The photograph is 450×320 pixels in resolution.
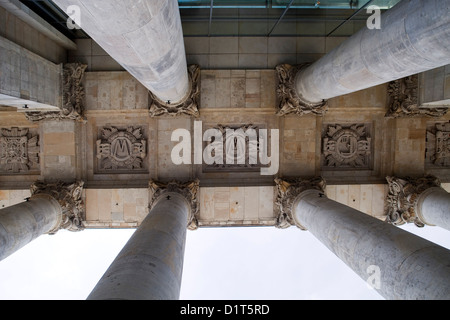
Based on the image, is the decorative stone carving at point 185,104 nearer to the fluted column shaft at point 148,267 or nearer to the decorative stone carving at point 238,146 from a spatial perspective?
the decorative stone carving at point 238,146

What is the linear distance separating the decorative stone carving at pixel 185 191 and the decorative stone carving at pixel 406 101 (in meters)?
13.1

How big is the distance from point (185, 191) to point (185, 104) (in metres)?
5.22

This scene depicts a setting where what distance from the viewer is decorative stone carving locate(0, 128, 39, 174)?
19422 mm

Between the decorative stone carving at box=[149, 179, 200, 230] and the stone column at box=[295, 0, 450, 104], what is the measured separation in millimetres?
9815

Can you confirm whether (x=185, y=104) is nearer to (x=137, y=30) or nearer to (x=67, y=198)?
(x=67, y=198)

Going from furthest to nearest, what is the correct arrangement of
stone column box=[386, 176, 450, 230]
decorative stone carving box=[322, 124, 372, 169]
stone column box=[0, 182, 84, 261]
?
decorative stone carving box=[322, 124, 372, 169], stone column box=[386, 176, 450, 230], stone column box=[0, 182, 84, 261]

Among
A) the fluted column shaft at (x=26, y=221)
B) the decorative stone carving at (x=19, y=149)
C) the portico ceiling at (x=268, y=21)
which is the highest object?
the portico ceiling at (x=268, y=21)

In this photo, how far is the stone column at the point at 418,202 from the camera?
15914 millimetres

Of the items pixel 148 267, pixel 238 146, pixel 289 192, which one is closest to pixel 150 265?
pixel 148 267

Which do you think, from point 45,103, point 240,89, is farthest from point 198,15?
point 45,103

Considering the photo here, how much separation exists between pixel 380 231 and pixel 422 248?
1843mm

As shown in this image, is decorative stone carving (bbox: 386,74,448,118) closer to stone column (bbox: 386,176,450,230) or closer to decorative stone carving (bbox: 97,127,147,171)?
stone column (bbox: 386,176,450,230)

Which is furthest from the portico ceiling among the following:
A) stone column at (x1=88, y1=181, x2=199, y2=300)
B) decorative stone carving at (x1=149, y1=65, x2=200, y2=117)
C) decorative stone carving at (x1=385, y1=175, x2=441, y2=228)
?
stone column at (x1=88, y1=181, x2=199, y2=300)

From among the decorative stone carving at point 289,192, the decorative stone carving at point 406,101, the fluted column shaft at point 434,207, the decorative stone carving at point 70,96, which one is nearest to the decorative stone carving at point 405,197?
the fluted column shaft at point 434,207
